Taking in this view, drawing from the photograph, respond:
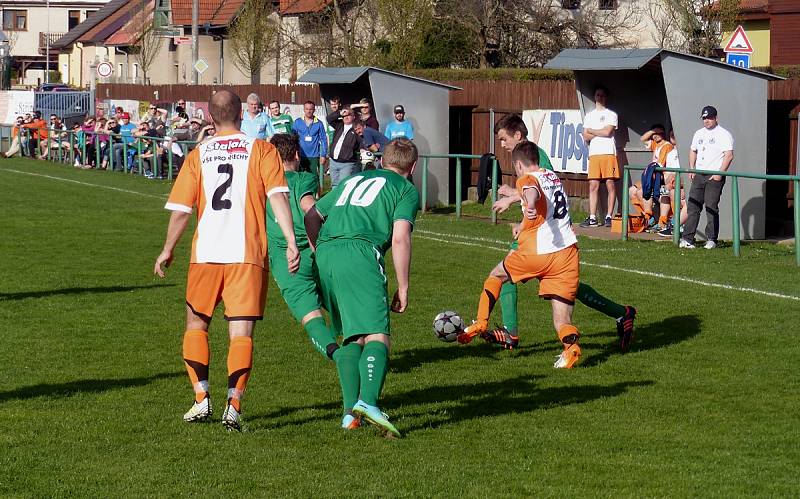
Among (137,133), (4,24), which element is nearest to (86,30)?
(4,24)

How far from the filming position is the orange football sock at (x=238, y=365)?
7.18m

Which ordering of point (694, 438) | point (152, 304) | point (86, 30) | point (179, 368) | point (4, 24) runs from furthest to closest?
point (4, 24) < point (86, 30) < point (152, 304) < point (179, 368) < point (694, 438)

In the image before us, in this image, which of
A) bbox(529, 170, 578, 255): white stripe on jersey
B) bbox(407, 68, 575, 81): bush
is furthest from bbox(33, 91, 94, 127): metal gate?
bbox(529, 170, 578, 255): white stripe on jersey

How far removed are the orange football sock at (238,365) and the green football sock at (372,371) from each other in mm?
→ 607

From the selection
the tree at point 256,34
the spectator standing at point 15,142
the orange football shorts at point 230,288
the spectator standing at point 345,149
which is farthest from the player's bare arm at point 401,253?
the tree at point 256,34

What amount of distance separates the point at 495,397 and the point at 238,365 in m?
1.90

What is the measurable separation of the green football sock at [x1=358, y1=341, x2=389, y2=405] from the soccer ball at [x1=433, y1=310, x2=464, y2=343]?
2.63 m

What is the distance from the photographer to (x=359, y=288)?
7199 mm

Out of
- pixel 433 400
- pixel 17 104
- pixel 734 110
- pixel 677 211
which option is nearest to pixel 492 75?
pixel 734 110

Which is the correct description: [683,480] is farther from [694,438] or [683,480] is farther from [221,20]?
[221,20]

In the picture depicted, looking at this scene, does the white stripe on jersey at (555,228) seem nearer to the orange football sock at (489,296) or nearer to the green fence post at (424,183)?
the orange football sock at (489,296)

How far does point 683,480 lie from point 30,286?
8.77 m

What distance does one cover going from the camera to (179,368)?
9.28 metres

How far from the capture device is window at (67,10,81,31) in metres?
106
